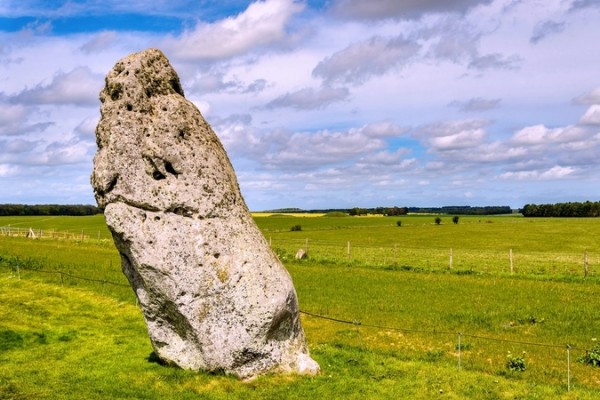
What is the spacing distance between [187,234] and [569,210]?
15743 cm

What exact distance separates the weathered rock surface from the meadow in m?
0.97

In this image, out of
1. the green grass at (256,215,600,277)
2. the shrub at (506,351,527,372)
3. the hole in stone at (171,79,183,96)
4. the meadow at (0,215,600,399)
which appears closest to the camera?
the meadow at (0,215,600,399)

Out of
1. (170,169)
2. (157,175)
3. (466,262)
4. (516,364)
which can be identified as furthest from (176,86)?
(466,262)

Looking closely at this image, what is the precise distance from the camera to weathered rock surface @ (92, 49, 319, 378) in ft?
47.2

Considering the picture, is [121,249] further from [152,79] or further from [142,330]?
[142,330]

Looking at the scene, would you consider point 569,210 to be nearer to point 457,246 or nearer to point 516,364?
point 457,246

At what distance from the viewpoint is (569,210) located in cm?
15362

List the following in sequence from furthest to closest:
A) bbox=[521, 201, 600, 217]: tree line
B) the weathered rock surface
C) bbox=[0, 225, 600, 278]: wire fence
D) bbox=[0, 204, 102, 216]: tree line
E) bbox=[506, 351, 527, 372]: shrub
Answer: bbox=[0, 204, 102, 216]: tree line, bbox=[521, 201, 600, 217]: tree line, bbox=[0, 225, 600, 278]: wire fence, bbox=[506, 351, 527, 372]: shrub, the weathered rock surface

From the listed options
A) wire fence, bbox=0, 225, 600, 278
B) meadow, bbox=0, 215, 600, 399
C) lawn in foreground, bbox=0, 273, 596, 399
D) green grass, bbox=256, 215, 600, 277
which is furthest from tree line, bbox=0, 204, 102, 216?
lawn in foreground, bbox=0, 273, 596, 399

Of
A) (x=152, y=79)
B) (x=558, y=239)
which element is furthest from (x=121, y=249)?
(x=558, y=239)

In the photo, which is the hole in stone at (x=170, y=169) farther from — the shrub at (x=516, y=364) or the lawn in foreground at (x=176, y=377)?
the shrub at (x=516, y=364)

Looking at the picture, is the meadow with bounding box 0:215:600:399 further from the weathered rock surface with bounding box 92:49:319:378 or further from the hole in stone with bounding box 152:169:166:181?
the hole in stone with bounding box 152:169:166:181

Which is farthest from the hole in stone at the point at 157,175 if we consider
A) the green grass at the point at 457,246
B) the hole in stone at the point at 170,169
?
the green grass at the point at 457,246

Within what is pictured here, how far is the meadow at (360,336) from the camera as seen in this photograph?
1454 cm
